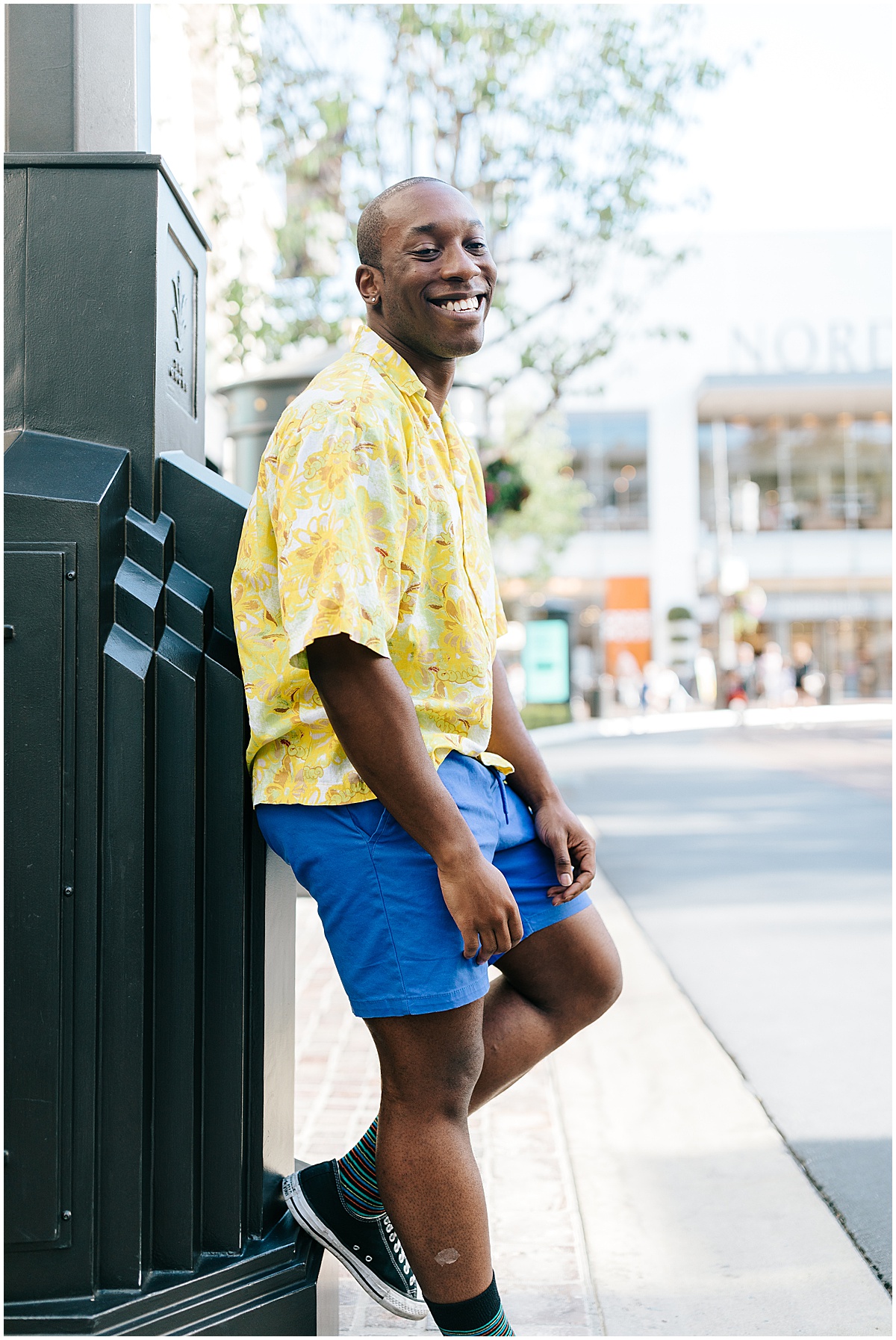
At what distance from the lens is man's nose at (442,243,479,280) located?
2098mm

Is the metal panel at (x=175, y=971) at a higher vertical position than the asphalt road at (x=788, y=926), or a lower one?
higher

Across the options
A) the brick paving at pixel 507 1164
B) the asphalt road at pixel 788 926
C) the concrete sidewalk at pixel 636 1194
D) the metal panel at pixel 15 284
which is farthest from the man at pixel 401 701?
the asphalt road at pixel 788 926

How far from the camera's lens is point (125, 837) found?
2.04m

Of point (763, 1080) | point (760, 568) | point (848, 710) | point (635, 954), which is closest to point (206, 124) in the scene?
point (635, 954)

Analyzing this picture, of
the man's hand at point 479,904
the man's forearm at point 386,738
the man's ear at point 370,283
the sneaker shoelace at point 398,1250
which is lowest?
the sneaker shoelace at point 398,1250

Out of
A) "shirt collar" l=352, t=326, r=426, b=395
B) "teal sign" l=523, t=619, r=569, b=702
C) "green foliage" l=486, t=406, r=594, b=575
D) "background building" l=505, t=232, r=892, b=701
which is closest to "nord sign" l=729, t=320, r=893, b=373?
"background building" l=505, t=232, r=892, b=701

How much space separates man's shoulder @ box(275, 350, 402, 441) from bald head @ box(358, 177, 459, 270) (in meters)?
0.22

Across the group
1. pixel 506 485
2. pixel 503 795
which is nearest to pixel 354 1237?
pixel 503 795

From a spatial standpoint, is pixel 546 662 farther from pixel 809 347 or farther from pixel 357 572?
pixel 809 347

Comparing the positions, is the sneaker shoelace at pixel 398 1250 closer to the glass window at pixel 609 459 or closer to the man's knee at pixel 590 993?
the man's knee at pixel 590 993

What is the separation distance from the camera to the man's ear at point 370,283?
2.17 meters

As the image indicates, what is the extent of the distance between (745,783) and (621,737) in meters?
9.84

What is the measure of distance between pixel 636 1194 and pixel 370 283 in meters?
2.45

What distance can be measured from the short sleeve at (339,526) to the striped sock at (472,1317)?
1045 mm
